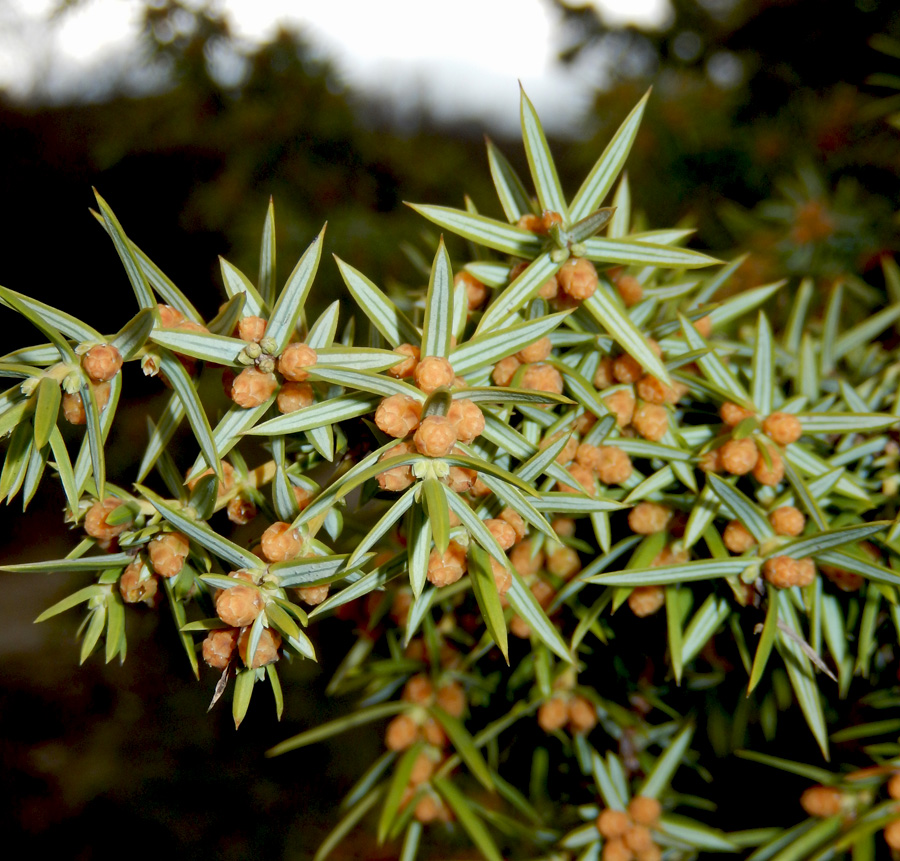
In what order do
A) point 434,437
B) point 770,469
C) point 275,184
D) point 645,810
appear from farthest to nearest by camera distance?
point 275,184, point 645,810, point 770,469, point 434,437

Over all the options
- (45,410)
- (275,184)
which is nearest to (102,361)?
(45,410)

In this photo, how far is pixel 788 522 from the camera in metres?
0.40

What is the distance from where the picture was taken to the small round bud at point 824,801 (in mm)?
492

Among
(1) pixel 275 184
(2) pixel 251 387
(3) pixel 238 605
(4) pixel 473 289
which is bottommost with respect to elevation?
(3) pixel 238 605

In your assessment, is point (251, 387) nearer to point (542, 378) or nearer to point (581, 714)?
point (542, 378)

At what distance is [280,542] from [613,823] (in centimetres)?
36

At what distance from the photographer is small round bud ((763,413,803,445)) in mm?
413

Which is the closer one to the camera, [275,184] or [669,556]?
[669,556]

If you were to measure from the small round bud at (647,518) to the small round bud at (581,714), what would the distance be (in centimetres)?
18

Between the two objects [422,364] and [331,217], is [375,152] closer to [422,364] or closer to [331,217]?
[331,217]

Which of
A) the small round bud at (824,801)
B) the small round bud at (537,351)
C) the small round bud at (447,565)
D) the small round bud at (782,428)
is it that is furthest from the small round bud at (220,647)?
the small round bud at (824,801)

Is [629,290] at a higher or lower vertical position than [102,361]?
higher

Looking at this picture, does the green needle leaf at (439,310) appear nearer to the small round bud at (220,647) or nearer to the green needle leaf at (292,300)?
the green needle leaf at (292,300)

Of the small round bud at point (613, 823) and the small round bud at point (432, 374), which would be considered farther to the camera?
the small round bud at point (613, 823)
